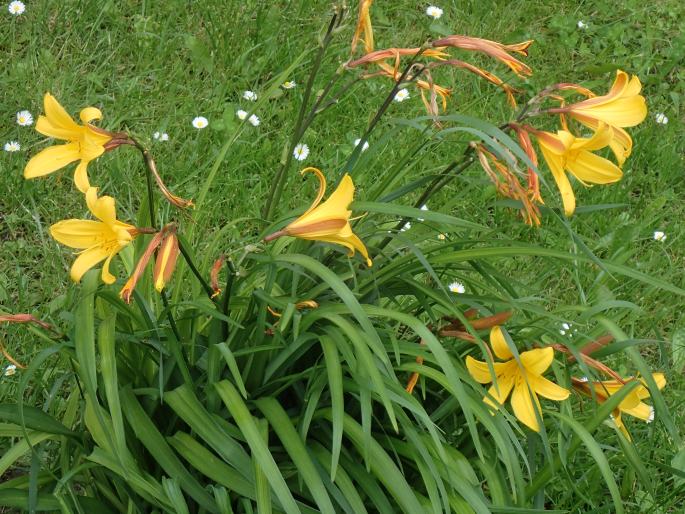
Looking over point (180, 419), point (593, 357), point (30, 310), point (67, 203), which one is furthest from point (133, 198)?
point (593, 357)

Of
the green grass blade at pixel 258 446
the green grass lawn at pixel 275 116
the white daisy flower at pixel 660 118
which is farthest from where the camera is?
the white daisy flower at pixel 660 118

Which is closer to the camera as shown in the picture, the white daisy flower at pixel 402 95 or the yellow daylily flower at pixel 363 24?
the yellow daylily flower at pixel 363 24

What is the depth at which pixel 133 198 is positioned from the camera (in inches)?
130

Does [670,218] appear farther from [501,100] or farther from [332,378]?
[332,378]

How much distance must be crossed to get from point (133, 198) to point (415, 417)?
154 centimetres

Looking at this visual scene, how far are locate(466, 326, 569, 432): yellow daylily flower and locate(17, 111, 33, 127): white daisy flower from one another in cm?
196

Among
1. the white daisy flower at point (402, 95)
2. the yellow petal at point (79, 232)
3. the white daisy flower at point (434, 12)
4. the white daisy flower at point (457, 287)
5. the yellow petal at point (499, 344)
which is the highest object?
the yellow petal at point (79, 232)

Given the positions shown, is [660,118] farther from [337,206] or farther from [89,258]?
[89,258]

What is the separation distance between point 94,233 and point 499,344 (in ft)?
2.65

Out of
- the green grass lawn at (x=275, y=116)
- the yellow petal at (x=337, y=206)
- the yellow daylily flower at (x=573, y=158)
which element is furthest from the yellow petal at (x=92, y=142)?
the green grass lawn at (x=275, y=116)

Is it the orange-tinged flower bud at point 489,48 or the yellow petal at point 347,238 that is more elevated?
the orange-tinged flower bud at point 489,48

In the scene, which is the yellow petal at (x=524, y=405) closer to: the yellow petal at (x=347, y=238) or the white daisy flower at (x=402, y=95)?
the yellow petal at (x=347, y=238)

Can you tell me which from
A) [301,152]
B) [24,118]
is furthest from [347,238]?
[24,118]

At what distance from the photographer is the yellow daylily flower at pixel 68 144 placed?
68.7 inches
